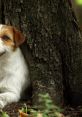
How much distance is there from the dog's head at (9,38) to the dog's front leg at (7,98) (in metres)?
0.54

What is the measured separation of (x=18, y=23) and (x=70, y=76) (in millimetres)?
923

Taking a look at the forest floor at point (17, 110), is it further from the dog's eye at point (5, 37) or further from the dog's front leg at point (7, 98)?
the dog's eye at point (5, 37)

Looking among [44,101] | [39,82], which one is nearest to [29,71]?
[39,82]

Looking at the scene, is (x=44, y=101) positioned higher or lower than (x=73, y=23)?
lower

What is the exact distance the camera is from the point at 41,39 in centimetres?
468

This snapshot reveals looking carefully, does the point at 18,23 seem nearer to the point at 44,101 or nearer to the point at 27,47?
the point at 27,47

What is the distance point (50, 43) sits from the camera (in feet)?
15.3

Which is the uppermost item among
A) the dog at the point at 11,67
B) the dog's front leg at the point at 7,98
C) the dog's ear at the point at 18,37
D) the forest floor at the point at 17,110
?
the dog's ear at the point at 18,37

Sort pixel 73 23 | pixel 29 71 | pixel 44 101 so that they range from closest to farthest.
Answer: pixel 44 101
pixel 73 23
pixel 29 71

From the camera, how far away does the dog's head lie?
4.66 metres

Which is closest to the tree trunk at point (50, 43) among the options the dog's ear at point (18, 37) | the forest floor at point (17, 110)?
the dog's ear at point (18, 37)

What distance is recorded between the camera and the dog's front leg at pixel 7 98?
4.67m

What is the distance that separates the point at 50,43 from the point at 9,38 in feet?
1.67

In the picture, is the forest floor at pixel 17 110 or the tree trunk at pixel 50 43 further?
the tree trunk at pixel 50 43
